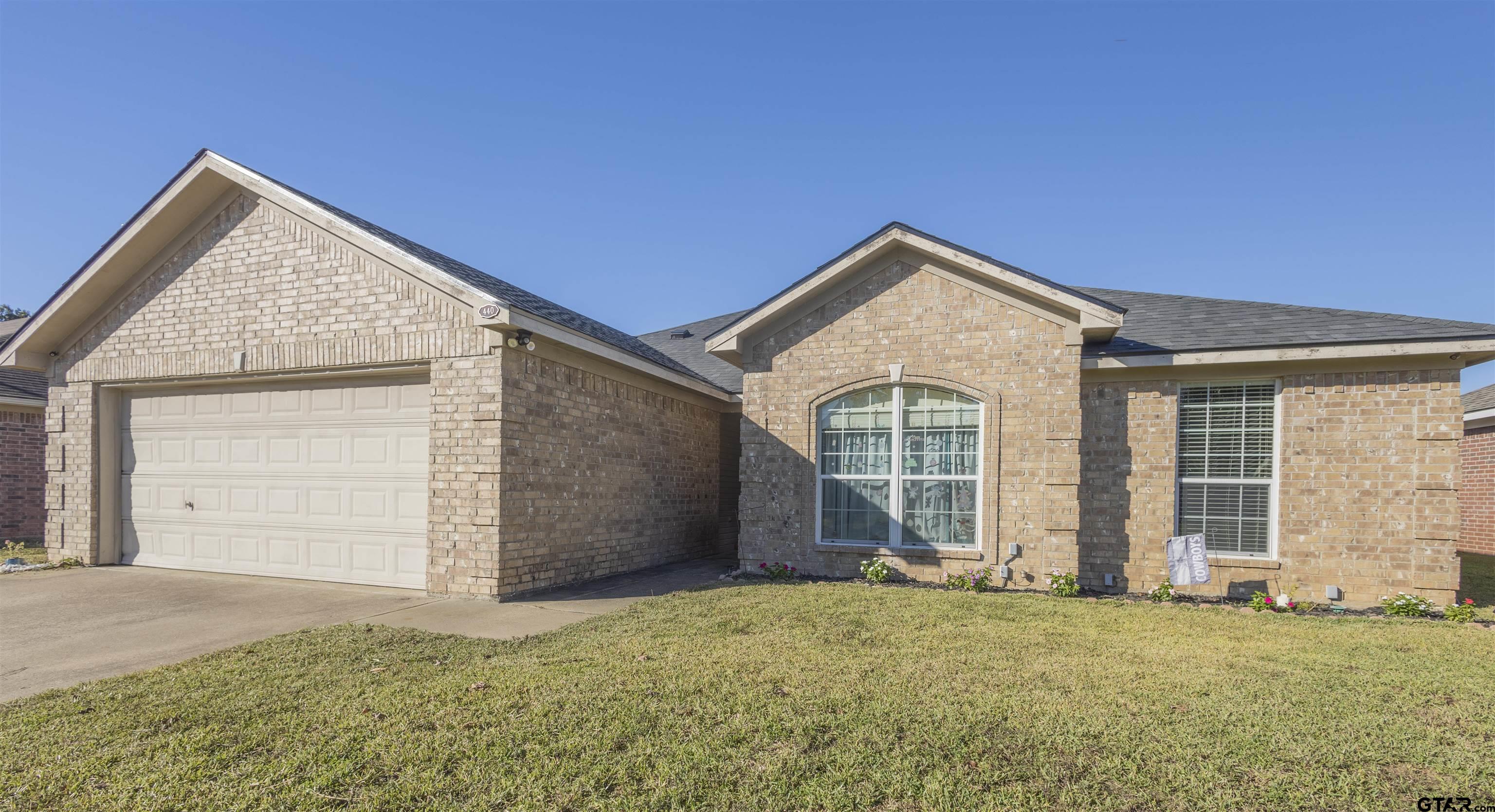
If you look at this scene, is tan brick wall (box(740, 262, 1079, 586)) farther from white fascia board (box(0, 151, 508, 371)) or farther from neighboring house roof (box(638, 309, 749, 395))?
white fascia board (box(0, 151, 508, 371))

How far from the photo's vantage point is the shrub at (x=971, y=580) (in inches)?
362

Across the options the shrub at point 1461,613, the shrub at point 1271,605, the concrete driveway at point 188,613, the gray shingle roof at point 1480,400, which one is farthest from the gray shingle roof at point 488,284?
the gray shingle roof at point 1480,400

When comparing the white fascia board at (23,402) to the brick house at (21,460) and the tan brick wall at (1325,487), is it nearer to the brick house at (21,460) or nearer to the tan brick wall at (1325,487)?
the brick house at (21,460)

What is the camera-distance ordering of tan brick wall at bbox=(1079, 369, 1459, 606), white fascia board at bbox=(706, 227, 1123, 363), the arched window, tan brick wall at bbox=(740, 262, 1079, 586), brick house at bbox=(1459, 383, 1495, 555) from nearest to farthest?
tan brick wall at bbox=(1079, 369, 1459, 606), white fascia board at bbox=(706, 227, 1123, 363), tan brick wall at bbox=(740, 262, 1079, 586), the arched window, brick house at bbox=(1459, 383, 1495, 555)

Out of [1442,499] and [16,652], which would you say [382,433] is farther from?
[1442,499]

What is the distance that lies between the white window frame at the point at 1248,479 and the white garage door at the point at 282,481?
9.45 meters

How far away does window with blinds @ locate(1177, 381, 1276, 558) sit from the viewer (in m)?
9.08

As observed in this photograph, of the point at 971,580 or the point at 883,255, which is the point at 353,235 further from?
the point at 971,580

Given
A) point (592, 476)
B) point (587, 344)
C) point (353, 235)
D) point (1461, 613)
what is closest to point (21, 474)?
point (353, 235)

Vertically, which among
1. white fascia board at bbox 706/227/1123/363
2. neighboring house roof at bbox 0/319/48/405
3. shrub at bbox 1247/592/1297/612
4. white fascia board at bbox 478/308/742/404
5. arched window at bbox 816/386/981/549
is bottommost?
shrub at bbox 1247/592/1297/612

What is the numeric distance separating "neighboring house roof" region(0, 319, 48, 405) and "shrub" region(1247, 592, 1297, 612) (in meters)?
19.1

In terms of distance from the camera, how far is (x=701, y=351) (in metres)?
16.2

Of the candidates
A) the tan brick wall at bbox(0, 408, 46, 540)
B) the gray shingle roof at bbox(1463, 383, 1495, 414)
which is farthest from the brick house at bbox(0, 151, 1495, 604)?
the gray shingle roof at bbox(1463, 383, 1495, 414)

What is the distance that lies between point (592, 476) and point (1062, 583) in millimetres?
6222
